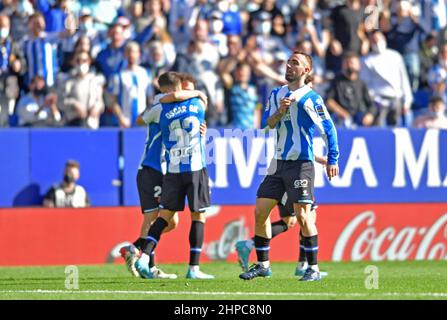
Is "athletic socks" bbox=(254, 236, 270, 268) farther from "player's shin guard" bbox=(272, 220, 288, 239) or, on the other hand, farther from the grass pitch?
"player's shin guard" bbox=(272, 220, 288, 239)

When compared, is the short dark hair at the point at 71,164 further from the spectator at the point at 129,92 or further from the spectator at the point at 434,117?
the spectator at the point at 434,117

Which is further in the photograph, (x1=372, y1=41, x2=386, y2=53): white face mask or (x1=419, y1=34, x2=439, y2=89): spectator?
(x1=419, y1=34, x2=439, y2=89): spectator

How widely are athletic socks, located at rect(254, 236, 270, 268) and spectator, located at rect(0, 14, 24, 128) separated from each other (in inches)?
266

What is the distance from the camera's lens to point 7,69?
2008 centimetres

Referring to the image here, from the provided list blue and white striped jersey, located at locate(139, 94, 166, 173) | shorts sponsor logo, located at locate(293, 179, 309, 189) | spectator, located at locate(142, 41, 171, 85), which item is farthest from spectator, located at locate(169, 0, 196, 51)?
shorts sponsor logo, located at locate(293, 179, 309, 189)

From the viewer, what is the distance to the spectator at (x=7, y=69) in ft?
64.6

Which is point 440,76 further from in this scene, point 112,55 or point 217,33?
point 112,55

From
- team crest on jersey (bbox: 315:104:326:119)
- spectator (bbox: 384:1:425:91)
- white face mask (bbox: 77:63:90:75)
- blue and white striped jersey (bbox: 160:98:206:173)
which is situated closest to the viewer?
team crest on jersey (bbox: 315:104:326:119)

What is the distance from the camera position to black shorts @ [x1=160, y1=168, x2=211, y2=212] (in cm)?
1452

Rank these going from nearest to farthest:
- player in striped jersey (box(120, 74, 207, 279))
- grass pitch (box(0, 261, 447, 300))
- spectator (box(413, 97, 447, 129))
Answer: grass pitch (box(0, 261, 447, 300)) < player in striped jersey (box(120, 74, 207, 279)) < spectator (box(413, 97, 447, 129))

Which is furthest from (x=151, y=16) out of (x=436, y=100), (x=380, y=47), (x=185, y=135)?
(x=185, y=135)

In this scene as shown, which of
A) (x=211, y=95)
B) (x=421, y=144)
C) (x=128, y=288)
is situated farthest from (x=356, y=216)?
(x=128, y=288)

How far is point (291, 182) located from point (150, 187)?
8.33ft
